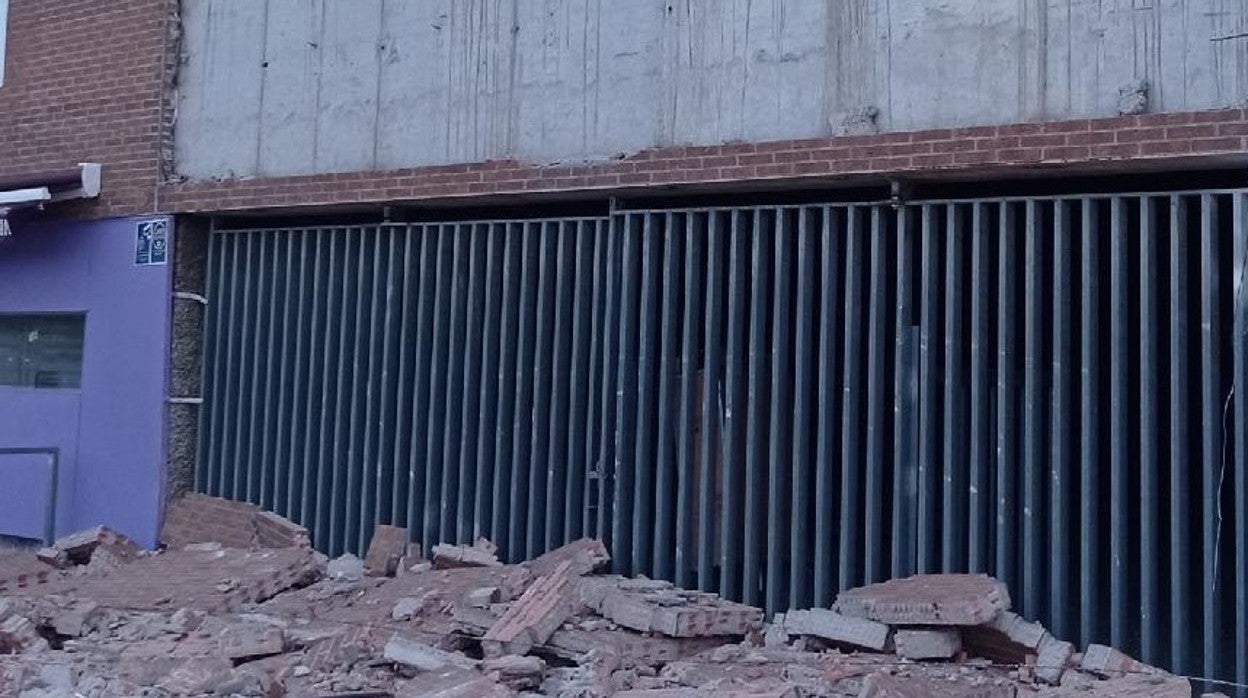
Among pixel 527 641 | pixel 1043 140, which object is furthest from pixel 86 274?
pixel 1043 140

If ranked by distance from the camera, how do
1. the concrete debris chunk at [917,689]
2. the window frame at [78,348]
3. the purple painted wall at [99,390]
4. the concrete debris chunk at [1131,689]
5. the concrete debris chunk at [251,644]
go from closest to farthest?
1. the concrete debris chunk at [917,689]
2. the concrete debris chunk at [1131,689]
3. the concrete debris chunk at [251,644]
4. the purple painted wall at [99,390]
5. the window frame at [78,348]

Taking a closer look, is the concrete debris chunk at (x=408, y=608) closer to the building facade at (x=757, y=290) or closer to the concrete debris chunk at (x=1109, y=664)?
the building facade at (x=757, y=290)

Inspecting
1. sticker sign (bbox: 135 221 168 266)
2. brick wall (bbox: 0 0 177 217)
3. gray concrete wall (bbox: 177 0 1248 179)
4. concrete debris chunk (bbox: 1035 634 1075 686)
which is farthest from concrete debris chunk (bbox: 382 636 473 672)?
brick wall (bbox: 0 0 177 217)

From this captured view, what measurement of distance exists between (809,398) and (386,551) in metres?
3.00

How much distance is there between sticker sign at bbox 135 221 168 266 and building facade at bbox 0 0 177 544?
1cm

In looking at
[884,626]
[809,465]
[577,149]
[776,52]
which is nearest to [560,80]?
[577,149]

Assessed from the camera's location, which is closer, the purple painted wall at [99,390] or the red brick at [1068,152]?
the red brick at [1068,152]

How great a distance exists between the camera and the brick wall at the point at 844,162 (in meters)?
7.07

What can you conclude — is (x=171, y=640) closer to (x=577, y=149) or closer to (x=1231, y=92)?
(x=577, y=149)

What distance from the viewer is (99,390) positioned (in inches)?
434

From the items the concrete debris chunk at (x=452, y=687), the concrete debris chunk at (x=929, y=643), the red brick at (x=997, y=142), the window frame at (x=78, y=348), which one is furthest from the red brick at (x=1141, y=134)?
the window frame at (x=78, y=348)

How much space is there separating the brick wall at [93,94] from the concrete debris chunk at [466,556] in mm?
3650

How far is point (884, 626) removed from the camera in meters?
7.44

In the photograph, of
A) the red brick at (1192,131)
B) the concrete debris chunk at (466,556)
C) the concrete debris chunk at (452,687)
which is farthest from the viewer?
the concrete debris chunk at (466,556)
